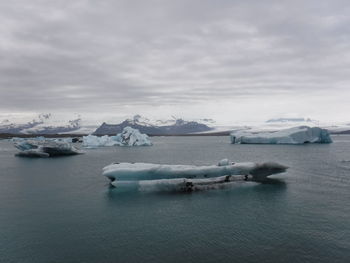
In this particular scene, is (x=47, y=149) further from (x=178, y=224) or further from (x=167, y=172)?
(x=178, y=224)

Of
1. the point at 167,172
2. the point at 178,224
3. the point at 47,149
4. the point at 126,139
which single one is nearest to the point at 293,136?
the point at 126,139

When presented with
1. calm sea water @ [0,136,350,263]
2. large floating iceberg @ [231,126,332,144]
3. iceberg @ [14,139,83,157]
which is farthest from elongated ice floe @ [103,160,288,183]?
large floating iceberg @ [231,126,332,144]

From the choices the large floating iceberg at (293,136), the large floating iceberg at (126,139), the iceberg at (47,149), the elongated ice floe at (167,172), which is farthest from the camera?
the large floating iceberg at (126,139)

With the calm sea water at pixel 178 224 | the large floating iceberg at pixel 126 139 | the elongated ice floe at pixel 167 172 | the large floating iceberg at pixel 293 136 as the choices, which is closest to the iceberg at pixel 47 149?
the calm sea water at pixel 178 224

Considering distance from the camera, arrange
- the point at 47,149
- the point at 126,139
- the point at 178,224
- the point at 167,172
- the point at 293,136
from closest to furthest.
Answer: the point at 178,224, the point at 167,172, the point at 47,149, the point at 293,136, the point at 126,139

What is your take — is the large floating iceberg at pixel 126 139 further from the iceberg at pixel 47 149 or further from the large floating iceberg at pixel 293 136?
the iceberg at pixel 47 149

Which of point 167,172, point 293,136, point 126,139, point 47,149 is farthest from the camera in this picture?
point 126,139

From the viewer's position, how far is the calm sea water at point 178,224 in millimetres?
10852

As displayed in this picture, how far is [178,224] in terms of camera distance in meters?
13.9

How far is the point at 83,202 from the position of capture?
59.4 ft

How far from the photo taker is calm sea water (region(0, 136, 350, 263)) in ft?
35.6

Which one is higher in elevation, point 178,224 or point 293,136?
point 293,136

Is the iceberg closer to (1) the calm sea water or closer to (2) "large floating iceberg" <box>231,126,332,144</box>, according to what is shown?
(1) the calm sea water

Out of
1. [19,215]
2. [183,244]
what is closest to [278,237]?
[183,244]
